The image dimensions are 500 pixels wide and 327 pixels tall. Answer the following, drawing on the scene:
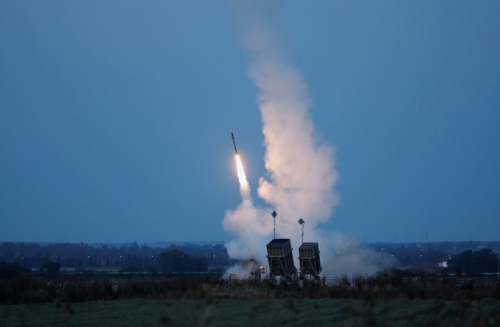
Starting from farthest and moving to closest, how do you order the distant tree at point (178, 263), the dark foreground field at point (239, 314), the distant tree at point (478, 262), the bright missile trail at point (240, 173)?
the distant tree at point (178, 263)
the distant tree at point (478, 262)
the bright missile trail at point (240, 173)
the dark foreground field at point (239, 314)

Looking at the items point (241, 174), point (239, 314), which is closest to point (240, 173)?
point (241, 174)

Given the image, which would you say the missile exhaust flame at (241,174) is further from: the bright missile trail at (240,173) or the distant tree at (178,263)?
the distant tree at (178,263)

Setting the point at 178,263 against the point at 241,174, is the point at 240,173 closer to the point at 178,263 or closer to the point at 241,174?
the point at 241,174

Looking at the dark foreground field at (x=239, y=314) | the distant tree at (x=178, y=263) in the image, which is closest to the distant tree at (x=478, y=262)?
the distant tree at (x=178, y=263)

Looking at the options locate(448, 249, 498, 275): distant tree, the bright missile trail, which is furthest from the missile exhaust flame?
locate(448, 249, 498, 275): distant tree

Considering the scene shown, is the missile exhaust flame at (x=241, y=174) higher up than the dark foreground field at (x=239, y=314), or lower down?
higher up

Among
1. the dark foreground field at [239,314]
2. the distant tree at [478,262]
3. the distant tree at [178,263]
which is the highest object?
the distant tree at [178,263]

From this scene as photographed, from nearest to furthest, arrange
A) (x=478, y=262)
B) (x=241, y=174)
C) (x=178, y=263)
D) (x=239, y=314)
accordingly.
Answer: (x=239, y=314), (x=241, y=174), (x=478, y=262), (x=178, y=263)

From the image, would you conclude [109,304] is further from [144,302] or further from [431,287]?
[431,287]

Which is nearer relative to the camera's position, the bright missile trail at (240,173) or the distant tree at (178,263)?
the bright missile trail at (240,173)

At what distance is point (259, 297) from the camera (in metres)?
31.9

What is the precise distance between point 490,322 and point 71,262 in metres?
139

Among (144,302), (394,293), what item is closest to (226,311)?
(144,302)

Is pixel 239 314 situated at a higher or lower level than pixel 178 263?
lower
